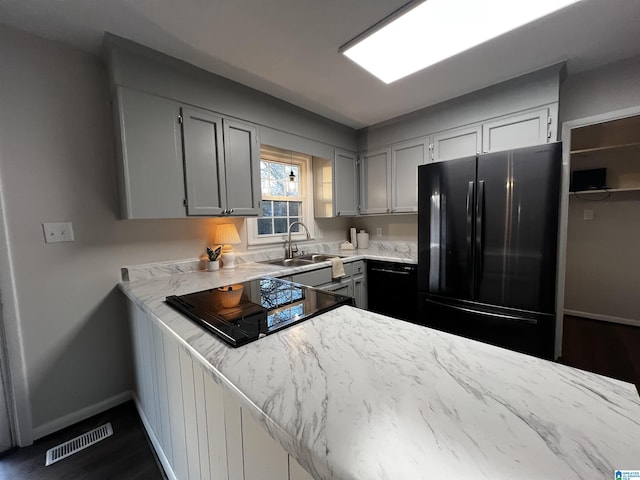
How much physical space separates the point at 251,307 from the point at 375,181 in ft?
7.97

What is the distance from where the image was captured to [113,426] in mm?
1681

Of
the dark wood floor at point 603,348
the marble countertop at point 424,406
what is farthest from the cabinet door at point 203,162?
the dark wood floor at point 603,348

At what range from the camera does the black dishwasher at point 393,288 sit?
8.25ft

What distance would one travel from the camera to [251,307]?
1181 millimetres

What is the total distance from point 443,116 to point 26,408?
3867 millimetres

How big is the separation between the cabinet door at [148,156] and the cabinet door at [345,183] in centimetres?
170

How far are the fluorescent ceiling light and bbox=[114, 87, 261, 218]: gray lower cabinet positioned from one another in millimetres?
1065

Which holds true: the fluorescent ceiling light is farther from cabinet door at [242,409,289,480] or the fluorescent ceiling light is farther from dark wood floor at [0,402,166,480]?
dark wood floor at [0,402,166,480]

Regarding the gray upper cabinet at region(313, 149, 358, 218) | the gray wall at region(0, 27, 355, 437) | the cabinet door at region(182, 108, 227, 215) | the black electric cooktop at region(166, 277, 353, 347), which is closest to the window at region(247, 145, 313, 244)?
the gray upper cabinet at region(313, 149, 358, 218)

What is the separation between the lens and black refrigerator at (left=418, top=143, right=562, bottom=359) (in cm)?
176

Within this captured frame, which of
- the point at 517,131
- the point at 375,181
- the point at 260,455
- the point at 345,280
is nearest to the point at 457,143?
the point at 517,131

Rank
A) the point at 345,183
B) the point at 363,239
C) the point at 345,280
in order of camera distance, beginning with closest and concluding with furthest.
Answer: the point at 345,280 → the point at 345,183 → the point at 363,239

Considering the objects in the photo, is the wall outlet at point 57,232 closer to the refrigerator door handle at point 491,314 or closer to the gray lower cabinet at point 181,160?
the gray lower cabinet at point 181,160

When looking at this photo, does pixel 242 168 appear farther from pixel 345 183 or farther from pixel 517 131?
pixel 517 131
